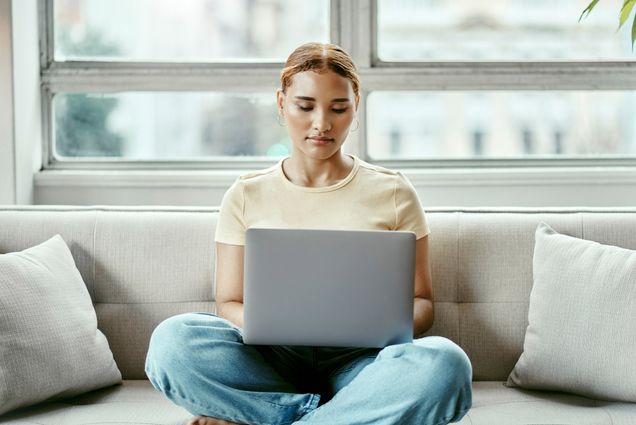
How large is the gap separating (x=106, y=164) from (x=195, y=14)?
568 millimetres

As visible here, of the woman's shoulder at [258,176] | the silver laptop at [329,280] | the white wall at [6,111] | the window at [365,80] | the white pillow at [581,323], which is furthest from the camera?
the window at [365,80]

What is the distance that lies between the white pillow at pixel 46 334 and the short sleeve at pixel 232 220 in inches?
14.0

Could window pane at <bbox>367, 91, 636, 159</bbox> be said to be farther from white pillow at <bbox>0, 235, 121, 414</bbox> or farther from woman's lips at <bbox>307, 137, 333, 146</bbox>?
white pillow at <bbox>0, 235, 121, 414</bbox>

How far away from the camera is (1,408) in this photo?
1.76 metres

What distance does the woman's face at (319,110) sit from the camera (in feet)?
6.50

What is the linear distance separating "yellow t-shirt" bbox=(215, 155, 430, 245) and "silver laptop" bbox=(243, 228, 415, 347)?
0.39m

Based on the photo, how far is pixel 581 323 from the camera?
6.31 ft

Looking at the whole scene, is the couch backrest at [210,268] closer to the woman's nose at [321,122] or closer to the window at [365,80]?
the woman's nose at [321,122]

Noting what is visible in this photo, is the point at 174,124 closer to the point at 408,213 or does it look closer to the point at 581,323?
the point at 408,213

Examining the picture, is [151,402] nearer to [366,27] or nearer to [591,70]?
[366,27]

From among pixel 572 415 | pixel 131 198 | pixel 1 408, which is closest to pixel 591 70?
pixel 572 415

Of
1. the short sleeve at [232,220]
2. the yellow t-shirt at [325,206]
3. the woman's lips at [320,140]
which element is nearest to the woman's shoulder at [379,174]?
the yellow t-shirt at [325,206]

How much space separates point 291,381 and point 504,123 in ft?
4.48

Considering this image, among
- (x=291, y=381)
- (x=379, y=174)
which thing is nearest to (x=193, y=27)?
(x=379, y=174)
